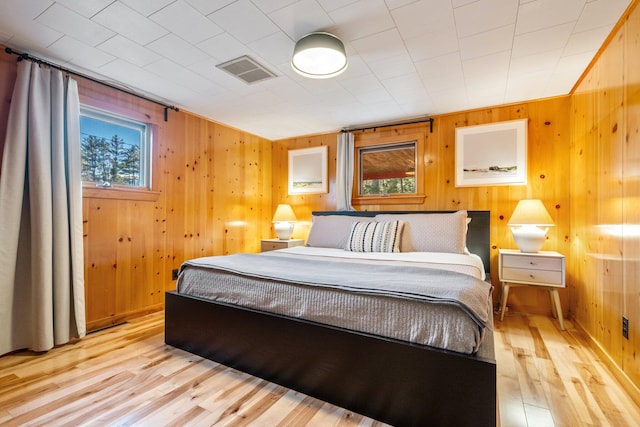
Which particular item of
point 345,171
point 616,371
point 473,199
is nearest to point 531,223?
point 473,199

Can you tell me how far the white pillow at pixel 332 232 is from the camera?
3.12 meters

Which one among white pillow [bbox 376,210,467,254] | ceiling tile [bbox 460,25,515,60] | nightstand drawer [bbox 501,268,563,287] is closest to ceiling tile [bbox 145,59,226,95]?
ceiling tile [bbox 460,25,515,60]

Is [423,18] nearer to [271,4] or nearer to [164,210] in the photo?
[271,4]

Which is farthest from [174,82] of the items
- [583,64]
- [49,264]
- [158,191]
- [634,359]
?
[634,359]

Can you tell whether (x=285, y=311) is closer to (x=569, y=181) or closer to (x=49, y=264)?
(x=49, y=264)

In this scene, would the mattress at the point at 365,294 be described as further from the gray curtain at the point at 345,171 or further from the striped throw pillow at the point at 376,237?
the gray curtain at the point at 345,171

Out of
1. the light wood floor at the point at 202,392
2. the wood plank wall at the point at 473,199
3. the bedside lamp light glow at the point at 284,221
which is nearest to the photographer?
the light wood floor at the point at 202,392

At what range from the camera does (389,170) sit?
3.79m

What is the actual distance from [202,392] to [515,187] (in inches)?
129

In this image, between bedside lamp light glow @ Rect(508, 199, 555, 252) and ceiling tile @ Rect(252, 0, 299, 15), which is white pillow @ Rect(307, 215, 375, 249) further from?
ceiling tile @ Rect(252, 0, 299, 15)

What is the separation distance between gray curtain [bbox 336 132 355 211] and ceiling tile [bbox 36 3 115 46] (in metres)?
2.58

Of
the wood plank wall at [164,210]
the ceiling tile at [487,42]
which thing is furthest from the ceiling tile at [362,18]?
the wood plank wall at [164,210]

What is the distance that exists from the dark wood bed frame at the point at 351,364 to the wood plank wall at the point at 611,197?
1.04 metres

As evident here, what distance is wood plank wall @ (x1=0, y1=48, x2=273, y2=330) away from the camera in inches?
99.6
